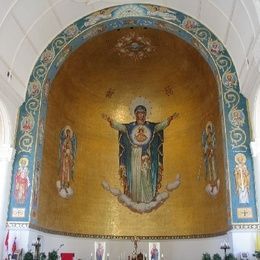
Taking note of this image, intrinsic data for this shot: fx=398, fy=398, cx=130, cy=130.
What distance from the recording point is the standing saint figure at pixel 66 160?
14.8 m

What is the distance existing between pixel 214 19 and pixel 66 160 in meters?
7.41

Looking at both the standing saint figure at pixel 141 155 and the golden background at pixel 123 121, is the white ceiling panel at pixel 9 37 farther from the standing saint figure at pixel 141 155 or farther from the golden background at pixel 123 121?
the standing saint figure at pixel 141 155

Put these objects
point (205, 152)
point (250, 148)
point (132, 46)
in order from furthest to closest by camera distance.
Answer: point (132, 46), point (205, 152), point (250, 148)

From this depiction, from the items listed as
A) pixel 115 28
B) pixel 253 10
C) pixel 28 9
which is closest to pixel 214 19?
pixel 253 10

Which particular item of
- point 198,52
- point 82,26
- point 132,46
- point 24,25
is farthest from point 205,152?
point 24,25

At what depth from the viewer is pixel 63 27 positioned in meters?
14.4

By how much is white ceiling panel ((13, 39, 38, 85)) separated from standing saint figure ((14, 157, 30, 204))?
2929 millimetres

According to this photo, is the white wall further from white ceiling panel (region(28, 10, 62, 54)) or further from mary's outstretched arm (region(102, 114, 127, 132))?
white ceiling panel (region(28, 10, 62, 54))

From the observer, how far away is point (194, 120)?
15734mm

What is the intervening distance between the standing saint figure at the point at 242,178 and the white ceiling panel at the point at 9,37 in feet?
26.0

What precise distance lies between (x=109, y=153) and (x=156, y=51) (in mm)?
4606

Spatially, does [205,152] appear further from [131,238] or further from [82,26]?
[82,26]

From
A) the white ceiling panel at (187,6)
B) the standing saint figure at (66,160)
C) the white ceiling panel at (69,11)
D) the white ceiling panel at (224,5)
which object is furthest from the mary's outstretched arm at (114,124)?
the white ceiling panel at (224,5)

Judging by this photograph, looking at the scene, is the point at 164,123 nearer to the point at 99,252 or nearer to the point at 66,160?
the point at 66,160
